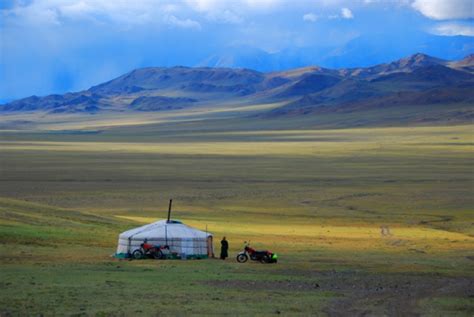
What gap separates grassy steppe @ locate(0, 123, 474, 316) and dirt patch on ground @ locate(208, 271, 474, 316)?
1.9 inches

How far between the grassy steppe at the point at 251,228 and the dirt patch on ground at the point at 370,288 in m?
0.05

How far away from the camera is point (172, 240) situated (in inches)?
1131

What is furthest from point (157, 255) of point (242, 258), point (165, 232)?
point (242, 258)

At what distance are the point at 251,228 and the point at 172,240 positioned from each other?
45.9 ft

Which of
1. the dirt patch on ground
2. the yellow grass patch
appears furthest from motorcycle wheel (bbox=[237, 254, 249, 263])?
the yellow grass patch

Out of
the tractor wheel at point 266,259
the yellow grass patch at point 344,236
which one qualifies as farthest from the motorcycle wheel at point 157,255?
the yellow grass patch at point 344,236

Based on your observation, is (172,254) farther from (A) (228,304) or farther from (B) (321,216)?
(B) (321,216)

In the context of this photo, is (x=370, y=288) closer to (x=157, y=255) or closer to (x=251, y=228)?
(x=157, y=255)

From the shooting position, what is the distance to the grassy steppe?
1975 centimetres

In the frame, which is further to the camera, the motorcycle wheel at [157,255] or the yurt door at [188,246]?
the yurt door at [188,246]

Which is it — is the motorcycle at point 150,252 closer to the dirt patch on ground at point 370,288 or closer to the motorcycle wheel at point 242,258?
the motorcycle wheel at point 242,258

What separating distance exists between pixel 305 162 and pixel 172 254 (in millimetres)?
68259

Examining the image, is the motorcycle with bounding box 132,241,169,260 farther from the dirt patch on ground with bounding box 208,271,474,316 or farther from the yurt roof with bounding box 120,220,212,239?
the dirt patch on ground with bounding box 208,271,474,316

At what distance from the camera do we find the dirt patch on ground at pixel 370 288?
62.3 ft
